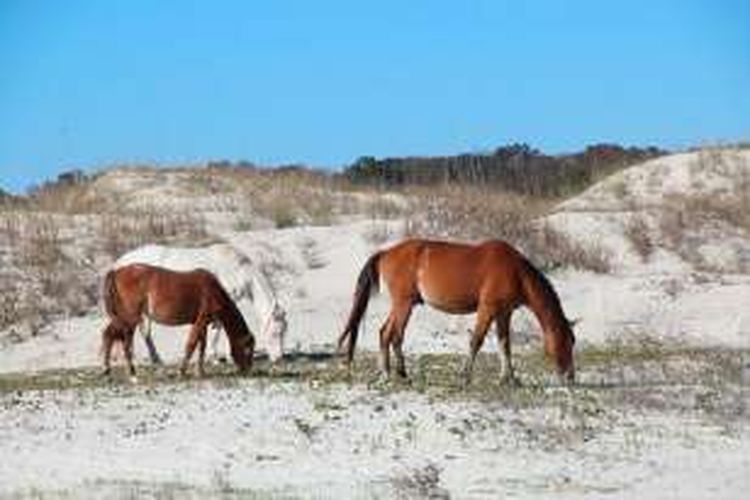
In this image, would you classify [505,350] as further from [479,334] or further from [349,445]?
[349,445]

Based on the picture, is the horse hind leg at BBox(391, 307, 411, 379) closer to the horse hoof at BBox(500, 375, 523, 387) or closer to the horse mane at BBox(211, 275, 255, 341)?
the horse hoof at BBox(500, 375, 523, 387)

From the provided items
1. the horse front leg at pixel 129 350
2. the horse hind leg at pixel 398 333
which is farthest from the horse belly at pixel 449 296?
the horse front leg at pixel 129 350

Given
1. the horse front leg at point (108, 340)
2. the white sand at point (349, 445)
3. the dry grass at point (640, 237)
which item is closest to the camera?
the white sand at point (349, 445)

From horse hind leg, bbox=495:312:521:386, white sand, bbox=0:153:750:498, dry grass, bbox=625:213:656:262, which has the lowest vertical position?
white sand, bbox=0:153:750:498

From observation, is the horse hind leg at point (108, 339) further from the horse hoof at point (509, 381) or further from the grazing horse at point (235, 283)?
the horse hoof at point (509, 381)

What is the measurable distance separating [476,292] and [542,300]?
0.72 meters

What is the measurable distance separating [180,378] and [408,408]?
4.00m

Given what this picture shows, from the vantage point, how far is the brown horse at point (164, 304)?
2109 centimetres

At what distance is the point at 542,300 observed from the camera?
65.9 ft

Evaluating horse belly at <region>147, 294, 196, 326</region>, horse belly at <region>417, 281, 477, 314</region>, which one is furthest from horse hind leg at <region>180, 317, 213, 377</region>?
horse belly at <region>417, 281, 477, 314</region>

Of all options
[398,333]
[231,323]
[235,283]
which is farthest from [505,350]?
[235,283]

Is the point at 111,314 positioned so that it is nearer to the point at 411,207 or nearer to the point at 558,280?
the point at 558,280

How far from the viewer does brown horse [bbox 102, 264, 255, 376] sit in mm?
21094

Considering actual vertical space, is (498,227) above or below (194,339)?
above
